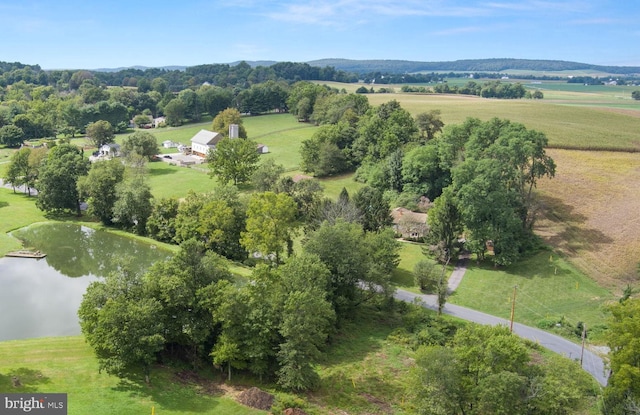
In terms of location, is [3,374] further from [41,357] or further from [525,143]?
[525,143]

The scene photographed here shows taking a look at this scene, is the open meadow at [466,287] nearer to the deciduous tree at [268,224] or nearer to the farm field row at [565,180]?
the farm field row at [565,180]

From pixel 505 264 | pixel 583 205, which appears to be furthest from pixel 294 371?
pixel 583 205

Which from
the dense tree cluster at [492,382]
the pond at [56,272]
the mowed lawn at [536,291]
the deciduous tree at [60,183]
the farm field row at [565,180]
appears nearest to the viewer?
the dense tree cluster at [492,382]

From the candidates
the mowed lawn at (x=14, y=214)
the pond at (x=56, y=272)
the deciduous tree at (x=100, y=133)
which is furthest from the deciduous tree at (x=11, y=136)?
the pond at (x=56, y=272)

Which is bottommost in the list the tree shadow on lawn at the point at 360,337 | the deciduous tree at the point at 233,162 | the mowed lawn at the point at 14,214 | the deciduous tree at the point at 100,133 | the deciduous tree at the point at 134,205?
the tree shadow on lawn at the point at 360,337

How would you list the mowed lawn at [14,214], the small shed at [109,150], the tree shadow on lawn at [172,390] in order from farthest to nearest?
1. the small shed at [109,150]
2. the mowed lawn at [14,214]
3. the tree shadow on lawn at [172,390]

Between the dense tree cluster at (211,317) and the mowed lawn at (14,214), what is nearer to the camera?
the dense tree cluster at (211,317)

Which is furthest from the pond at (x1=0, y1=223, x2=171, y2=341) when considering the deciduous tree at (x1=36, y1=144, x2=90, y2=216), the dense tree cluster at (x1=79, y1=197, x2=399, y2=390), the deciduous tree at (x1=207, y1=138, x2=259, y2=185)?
the deciduous tree at (x1=207, y1=138, x2=259, y2=185)
